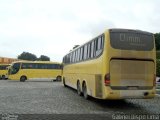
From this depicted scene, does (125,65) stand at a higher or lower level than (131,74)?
higher

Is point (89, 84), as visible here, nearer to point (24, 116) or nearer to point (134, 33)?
point (134, 33)

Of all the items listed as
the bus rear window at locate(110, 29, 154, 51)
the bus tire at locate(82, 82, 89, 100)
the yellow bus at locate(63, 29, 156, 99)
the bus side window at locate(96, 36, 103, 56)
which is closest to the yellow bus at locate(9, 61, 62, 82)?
the bus tire at locate(82, 82, 89, 100)

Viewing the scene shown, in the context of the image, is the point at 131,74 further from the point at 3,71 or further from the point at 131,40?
the point at 3,71

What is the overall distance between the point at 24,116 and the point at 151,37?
6319 millimetres

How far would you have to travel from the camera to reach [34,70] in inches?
1802

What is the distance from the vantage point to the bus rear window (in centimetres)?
1378

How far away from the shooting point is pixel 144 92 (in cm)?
1378

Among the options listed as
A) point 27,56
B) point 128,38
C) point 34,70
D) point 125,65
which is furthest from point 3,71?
point 27,56

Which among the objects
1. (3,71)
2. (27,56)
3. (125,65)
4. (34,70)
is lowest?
(125,65)

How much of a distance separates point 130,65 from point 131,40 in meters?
1.05

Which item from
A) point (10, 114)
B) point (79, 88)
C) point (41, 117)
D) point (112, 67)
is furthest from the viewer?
point (79, 88)

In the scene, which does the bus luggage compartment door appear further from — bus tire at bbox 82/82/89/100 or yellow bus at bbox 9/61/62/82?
yellow bus at bbox 9/61/62/82

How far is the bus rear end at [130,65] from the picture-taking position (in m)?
13.5

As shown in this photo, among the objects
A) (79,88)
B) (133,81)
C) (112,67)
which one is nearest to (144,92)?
(133,81)
